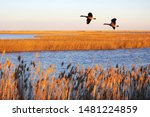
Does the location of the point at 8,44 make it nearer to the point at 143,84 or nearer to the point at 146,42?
the point at 146,42

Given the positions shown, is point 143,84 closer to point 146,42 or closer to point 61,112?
point 61,112

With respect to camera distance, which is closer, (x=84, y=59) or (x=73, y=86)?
(x=73, y=86)

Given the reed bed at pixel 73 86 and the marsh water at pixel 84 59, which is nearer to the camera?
the reed bed at pixel 73 86

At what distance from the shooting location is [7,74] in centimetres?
753

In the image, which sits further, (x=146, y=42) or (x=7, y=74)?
(x=146, y=42)

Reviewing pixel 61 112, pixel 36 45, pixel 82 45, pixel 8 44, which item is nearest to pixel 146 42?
pixel 82 45

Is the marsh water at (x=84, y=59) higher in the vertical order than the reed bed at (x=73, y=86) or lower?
lower

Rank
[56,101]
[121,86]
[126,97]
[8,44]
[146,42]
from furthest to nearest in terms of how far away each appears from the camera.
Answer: [146,42], [8,44], [121,86], [126,97], [56,101]

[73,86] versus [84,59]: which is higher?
[73,86]

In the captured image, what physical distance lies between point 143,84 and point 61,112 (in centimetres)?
225

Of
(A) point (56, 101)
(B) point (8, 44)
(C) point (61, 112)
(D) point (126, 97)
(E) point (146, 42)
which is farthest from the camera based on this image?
(E) point (146, 42)

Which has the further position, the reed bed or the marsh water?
the marsh water

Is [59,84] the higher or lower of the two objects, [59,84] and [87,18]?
the lower

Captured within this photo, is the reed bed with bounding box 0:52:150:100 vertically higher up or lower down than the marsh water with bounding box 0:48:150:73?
higher up
